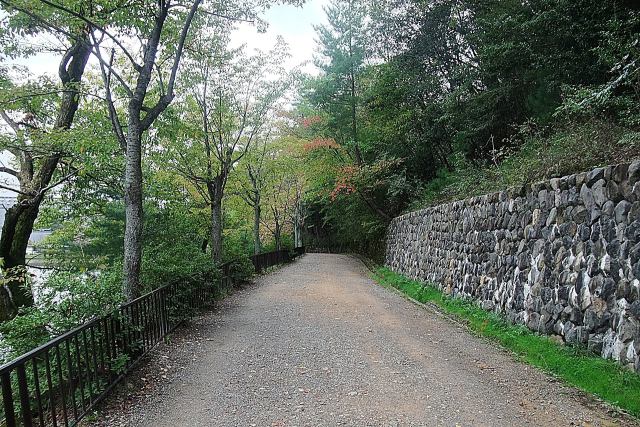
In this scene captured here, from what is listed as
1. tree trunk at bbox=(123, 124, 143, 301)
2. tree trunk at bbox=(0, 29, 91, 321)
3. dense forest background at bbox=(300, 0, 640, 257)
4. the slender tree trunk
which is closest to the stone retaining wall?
dense forest background at bbox=(300, 0, 640, 257)

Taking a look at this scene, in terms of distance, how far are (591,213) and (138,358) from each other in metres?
5.98

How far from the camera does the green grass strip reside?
397 centimetres

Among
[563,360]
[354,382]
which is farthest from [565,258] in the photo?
[354,382]

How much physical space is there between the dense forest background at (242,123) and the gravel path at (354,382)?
149cm

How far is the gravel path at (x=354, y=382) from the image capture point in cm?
372

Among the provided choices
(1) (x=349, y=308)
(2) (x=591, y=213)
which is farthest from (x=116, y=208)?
(2) (x=591, y=213)

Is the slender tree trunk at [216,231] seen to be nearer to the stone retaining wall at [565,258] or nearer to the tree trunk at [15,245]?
the tree trunk at [15,245]

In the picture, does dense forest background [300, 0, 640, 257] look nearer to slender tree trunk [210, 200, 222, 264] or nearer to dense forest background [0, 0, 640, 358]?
dense forest background [0, 0, 640, 358]

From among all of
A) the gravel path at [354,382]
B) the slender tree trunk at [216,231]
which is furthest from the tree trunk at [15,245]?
the slender tree trunk at [216,231]

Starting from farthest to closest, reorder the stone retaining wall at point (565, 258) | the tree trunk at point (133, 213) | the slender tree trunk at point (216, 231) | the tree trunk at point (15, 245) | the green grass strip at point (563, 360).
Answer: the slender tree trunk at point (216, 231) → the tree trunk at point (15, 245) → the tree trunk at point (133, 213) → the stone retaining wall at point (565, 258) → the green grass strip at point (563, 360)

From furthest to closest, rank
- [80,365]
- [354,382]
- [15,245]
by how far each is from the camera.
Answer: [15,245], [354,382], [80,365]

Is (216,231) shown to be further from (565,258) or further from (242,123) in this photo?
(565,258)

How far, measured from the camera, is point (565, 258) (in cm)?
557

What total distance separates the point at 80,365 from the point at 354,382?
9.01 feet
